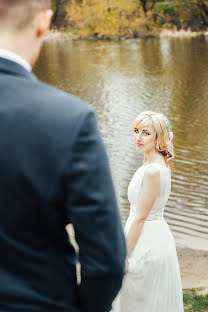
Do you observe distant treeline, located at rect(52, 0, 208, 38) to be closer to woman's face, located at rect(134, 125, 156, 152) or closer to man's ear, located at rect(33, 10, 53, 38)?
woman's face, located at rect(134, 125, 156, 152)

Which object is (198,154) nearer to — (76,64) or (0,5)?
(0,5)

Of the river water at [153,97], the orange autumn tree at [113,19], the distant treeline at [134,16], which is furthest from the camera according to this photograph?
the distant treeline at [134,16]

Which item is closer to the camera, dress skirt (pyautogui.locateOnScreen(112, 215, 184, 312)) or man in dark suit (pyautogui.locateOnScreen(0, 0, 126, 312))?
man in dark suit (pyautogui.locateOnScreen(0, 0, 126, 312))

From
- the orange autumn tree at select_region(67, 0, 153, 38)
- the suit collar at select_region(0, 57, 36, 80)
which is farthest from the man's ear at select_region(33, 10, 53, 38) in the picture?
the orange autumn tree at select_region(67, 0, 153, 38)

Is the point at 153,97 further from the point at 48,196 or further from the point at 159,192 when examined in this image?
the point at 48,196

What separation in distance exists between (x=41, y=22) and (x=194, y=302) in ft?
11.2

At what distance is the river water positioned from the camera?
7.37 metres

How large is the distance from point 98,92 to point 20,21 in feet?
55.7

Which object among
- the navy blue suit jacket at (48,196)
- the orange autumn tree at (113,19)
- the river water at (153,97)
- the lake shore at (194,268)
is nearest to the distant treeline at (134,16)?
the orange autumn tree at (113,19)

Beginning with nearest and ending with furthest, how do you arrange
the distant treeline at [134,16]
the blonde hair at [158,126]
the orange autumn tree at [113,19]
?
the blonde hair at [158,126], the orange autumn tree at [113,19], the distant treeline at [134,16]

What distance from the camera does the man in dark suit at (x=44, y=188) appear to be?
1.10 m


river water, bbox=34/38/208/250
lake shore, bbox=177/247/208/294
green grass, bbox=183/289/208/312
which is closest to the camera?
green grass, bbox=183/289/208/312

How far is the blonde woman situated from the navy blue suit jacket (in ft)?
5.45

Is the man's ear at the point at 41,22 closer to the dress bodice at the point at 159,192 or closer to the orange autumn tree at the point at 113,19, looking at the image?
the dress bodice at the point at 159,192
